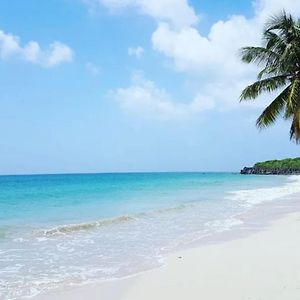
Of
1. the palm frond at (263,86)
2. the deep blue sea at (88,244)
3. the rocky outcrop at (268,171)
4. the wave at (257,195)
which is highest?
the palm frond at (263,86)

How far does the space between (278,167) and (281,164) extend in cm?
118

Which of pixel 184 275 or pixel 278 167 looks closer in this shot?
pixel 184 275

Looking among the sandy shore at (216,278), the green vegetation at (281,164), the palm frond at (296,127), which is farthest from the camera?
the green vegetation at (281,164)

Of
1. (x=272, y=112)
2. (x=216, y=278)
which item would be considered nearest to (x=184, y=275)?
(x=216, y=278)

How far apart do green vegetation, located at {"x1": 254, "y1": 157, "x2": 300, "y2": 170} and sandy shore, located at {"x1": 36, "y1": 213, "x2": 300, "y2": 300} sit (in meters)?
101

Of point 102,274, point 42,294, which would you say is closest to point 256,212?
point 102,274

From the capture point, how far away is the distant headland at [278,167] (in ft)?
346

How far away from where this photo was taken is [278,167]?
112062 millimetres

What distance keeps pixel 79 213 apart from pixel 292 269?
1562 cm

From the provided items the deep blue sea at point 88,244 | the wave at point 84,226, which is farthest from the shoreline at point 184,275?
the wave at point 84,226

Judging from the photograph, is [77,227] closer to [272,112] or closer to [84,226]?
[84,226]

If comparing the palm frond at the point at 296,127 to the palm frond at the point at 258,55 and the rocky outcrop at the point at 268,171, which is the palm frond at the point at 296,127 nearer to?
the palm frond at the point at 258,55

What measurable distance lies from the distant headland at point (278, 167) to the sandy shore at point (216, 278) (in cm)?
9744

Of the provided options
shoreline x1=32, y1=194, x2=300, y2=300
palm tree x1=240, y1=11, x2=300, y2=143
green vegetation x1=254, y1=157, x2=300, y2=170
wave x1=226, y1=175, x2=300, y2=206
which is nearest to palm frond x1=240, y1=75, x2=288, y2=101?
palm tree x1=240, y1=11, x2=300, y2=143
